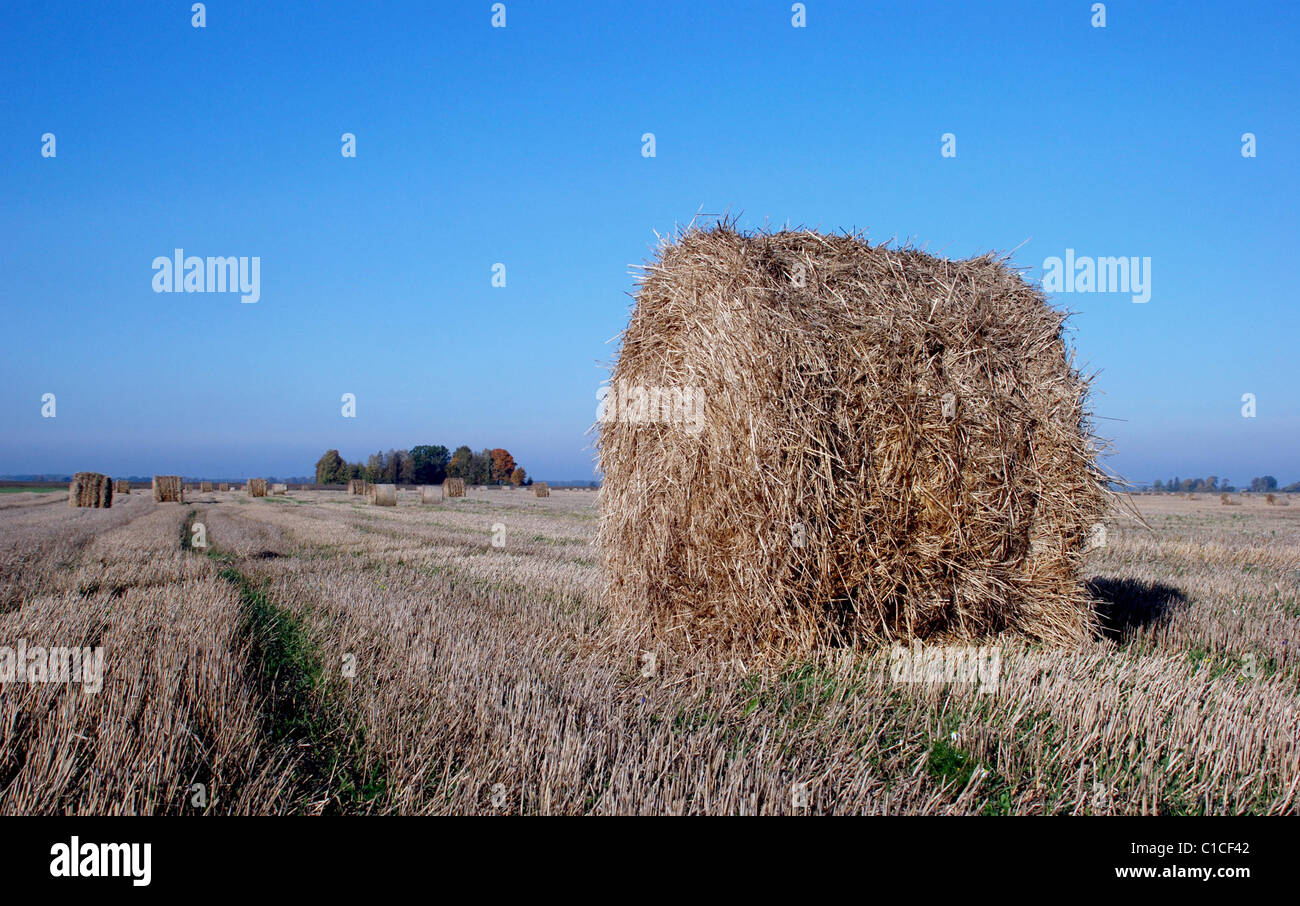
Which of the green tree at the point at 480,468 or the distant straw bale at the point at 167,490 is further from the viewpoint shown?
the green tree at the point at 480,468

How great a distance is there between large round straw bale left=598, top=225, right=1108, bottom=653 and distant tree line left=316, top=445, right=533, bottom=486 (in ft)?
297

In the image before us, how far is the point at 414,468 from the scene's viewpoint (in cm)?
10012

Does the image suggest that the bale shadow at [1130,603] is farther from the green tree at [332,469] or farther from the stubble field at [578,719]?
the green tree at [332,469]

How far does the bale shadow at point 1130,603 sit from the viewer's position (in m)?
6.83

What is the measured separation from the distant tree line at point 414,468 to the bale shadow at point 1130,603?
294 ft

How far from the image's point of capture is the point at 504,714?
13.1 feet

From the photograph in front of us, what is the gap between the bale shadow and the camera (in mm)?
6832

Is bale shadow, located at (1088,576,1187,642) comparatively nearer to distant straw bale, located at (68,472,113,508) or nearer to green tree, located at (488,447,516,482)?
distant straw bale, located at (68,472,113,508)

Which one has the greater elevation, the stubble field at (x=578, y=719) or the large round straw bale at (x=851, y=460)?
the large round straw bale at (x=851, y=460)

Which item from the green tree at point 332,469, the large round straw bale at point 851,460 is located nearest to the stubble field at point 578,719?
the large round straw bale at point 851,460

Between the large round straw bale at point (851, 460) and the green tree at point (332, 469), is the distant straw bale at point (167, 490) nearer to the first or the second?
the large round straw bale at point (851, 460)

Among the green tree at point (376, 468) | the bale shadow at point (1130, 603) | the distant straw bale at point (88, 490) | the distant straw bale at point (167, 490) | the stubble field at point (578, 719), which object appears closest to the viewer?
the stubble field at point (578, 719)

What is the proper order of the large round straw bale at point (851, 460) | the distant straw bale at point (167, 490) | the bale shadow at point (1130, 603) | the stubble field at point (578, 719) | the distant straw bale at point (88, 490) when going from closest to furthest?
the stubble field at point (578, 719), the large round straw bale at point (851, 460), the bale shadow at point (1130, 603), the distant straw bale at point (88, 490), the distant straw bale at point (167, 490)

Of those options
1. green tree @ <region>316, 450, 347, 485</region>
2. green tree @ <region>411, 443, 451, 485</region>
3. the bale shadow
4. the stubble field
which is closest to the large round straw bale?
the stubble field
